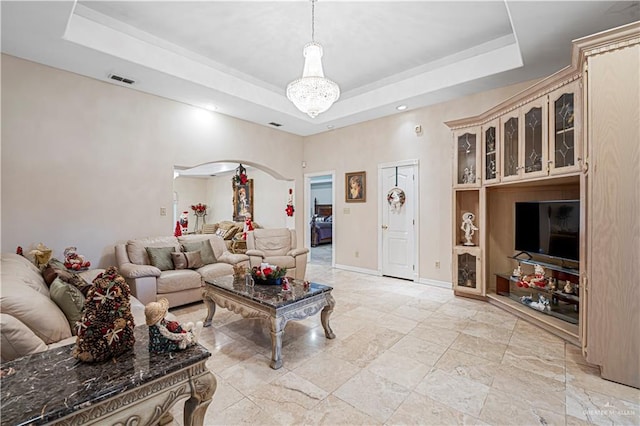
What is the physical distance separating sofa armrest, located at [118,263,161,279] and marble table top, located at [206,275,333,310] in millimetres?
953

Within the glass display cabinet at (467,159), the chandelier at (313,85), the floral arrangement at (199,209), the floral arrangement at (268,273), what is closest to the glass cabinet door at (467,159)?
the glass display cabinet at (467,159)

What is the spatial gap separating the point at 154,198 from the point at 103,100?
4.87 ft

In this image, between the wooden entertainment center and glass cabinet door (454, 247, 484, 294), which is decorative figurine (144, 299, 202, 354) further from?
glass cabinet door (454, 247, 484, 294)

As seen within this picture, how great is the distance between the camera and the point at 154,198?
4477 millimetres

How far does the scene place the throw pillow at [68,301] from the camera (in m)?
1.94

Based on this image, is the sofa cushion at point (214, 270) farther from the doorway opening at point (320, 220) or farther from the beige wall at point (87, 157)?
the doorway opening at point (320, 220)

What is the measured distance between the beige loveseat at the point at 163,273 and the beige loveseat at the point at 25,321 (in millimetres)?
1420

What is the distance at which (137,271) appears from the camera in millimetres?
3463

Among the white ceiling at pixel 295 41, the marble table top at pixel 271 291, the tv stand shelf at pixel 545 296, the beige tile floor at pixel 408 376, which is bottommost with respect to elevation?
the beige tile floor at pixel 408 376

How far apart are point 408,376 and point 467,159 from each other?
10.6 ft

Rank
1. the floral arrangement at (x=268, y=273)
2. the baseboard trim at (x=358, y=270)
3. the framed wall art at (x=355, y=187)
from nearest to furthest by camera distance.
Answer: the floral arrangement at (x=268, y=273)
the baseboard trim at (x=358, y=270)
the framed wall art at (x=355, y=187)

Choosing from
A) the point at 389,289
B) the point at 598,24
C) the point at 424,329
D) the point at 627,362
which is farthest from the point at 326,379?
the point at 598,24

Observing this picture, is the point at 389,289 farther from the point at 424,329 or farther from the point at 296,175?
the point at 296,175

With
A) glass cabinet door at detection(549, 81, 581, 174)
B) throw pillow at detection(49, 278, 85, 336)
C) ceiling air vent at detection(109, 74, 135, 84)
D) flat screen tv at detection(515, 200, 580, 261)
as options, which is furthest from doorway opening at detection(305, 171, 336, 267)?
throw pillow at detection(49, 278, 85, 336)
